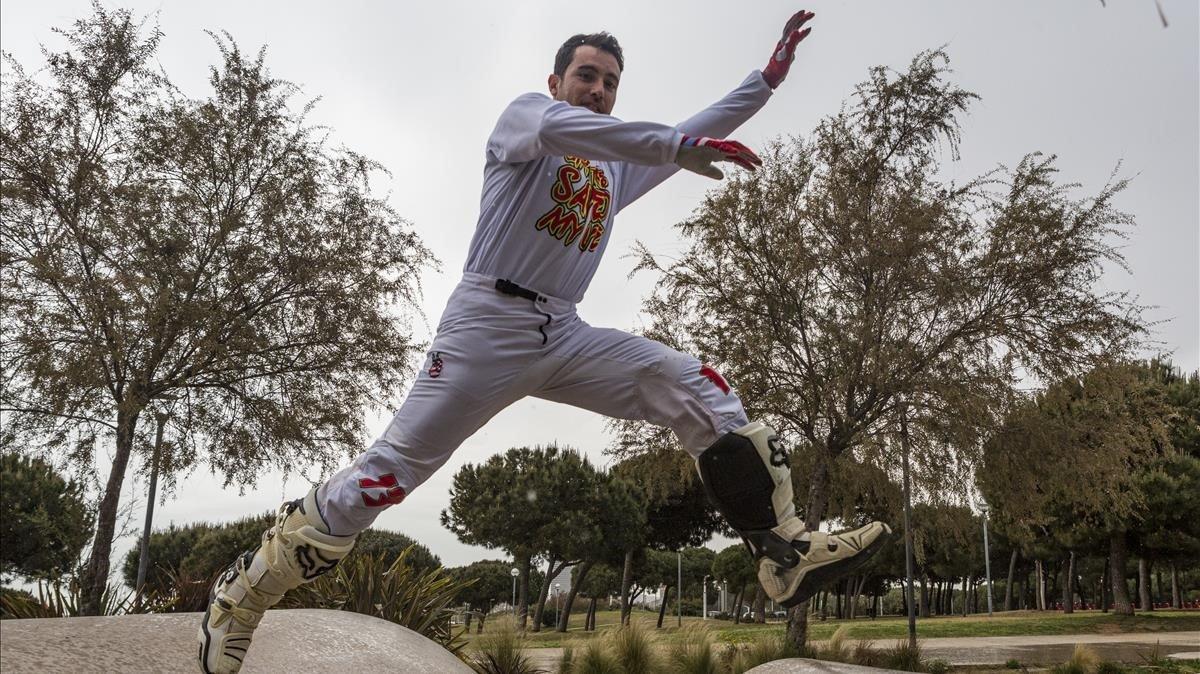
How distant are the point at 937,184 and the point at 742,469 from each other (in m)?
13.7

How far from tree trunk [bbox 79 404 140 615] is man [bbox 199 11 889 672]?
10.2 metres

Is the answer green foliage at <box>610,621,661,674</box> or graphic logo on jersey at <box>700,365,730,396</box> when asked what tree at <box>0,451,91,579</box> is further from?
graphic logo on jersey at <box>700,365,730,396</box>

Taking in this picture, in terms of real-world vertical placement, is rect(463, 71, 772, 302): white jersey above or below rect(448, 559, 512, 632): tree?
above

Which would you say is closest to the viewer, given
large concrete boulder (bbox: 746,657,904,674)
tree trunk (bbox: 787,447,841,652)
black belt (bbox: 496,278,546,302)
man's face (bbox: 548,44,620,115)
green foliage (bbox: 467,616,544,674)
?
black belt (bbox: 496,278,546,302)

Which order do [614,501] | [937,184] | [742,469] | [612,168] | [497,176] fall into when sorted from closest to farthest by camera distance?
[742,469]
[497,176]
[612,168]
[937,184]
[614,501]

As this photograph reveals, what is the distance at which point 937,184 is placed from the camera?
50.8 feet

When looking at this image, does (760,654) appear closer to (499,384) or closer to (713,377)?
(713,377)

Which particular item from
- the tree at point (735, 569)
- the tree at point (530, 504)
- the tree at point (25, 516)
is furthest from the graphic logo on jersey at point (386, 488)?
the tree at point (735, 569)

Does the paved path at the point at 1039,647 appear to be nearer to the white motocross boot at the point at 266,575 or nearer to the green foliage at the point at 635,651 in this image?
the green foliage at the point at 635,651

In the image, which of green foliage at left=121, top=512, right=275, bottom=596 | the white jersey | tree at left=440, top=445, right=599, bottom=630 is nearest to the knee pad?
the white jersey

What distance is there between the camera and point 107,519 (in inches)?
501

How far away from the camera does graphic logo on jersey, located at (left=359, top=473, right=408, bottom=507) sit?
3.19m

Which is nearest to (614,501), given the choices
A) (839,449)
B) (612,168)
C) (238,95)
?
(839,449)

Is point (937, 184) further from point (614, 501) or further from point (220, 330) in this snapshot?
point (614, 501)
